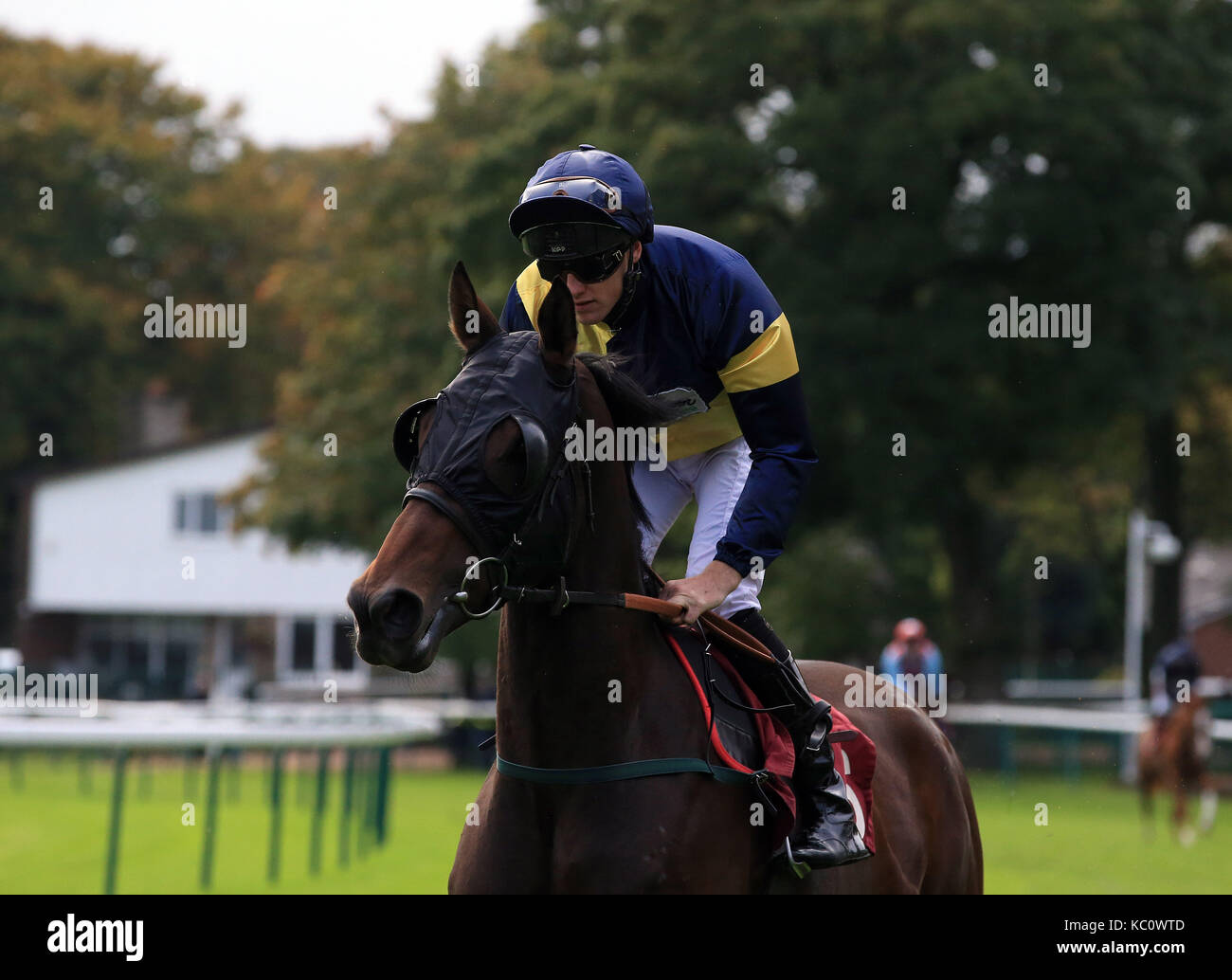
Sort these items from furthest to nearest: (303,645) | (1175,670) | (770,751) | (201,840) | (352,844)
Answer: (303,645)
(1175,670)
(201,840)
(352,844)
(770,751)

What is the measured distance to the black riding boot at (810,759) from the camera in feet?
13.1

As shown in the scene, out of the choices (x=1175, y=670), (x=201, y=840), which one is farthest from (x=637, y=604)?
(x=1175, y=670)

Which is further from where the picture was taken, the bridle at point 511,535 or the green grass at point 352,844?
the green grass at point 352,844

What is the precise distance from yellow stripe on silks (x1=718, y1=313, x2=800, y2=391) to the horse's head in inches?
21.7

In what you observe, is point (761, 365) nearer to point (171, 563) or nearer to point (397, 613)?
point (397, 613)

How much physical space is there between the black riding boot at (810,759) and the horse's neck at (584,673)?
1.45 feet

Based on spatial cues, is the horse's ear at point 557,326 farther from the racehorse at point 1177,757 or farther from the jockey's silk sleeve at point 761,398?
the racehorse at point 1177,757

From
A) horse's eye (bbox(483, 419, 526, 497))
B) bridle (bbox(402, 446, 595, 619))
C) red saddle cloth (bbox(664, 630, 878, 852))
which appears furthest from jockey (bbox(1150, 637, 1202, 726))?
horse's eye (bbox(483, 419, 526, 497))

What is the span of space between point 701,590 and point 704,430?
1.85 feet

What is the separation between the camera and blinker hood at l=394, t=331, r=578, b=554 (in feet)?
10.6

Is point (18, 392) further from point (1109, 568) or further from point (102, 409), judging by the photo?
point (1109, 568)

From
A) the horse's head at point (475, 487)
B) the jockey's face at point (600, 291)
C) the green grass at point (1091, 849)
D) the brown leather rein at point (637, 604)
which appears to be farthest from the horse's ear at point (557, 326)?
the green grass at point (1091, 849)

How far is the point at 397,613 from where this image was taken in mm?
3062

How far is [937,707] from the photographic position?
6.17m
